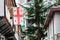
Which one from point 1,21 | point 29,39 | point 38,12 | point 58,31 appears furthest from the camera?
point 1,21

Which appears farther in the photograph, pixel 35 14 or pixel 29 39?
pixel 29 39

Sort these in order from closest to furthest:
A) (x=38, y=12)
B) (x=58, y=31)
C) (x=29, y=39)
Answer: (x=58, y=31) < (x=38, y=12) < (x=29, y=39)

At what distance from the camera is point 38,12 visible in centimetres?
1270

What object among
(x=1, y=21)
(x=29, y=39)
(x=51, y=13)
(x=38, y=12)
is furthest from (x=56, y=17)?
(x=1, y=21)

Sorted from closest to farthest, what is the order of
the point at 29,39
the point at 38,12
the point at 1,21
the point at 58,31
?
the point at 58,31
the point at 38,12
the point at 29,39
the point at 1,21

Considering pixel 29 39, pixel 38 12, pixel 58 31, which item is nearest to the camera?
pixel 58 31

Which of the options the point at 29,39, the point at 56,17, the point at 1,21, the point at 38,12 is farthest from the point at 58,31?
the point at 1,21

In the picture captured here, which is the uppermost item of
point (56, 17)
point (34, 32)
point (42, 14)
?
point (56, 17)

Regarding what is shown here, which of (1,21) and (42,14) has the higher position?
(42,14)

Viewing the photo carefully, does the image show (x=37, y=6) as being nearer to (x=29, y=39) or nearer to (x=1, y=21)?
(x=29, y=39)

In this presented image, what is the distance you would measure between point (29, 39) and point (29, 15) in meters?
1.21

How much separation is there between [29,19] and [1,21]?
9.12 m

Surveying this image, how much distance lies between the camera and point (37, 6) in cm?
1276

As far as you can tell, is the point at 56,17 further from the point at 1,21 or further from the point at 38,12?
the point at 1,21
